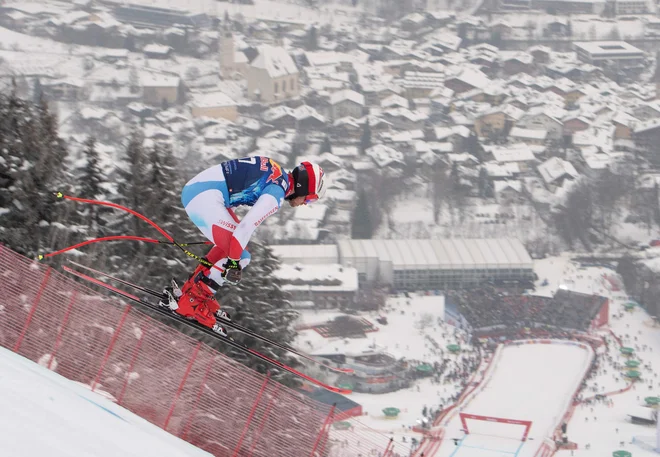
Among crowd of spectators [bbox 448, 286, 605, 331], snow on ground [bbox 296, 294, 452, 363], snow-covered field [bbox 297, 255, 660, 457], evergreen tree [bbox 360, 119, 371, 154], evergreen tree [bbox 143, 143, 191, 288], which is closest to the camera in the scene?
evergreen tree [bbox 143, 143, 191, 288]

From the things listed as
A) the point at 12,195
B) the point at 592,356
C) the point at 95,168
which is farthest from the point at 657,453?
the point at 12,195

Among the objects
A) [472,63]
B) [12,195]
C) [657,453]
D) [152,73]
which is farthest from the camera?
[472,63]

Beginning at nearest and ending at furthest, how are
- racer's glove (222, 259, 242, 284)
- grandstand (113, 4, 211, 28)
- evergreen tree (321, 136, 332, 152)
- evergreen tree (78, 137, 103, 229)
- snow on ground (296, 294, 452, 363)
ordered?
racer's glove (222, 259, 242, 284), evergreen tree (78, 137, 103, 229), snow on ground (296, 294, 452, 363), evergreen tree (321, 136, 332, 152), grandstand (113, 4, 211, 28)

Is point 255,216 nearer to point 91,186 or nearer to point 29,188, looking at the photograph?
point 29,188

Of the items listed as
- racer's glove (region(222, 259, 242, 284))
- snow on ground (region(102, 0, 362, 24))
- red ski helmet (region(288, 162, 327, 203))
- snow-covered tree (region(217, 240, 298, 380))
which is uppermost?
red ski helmet (region(288, 162, 327, 203))

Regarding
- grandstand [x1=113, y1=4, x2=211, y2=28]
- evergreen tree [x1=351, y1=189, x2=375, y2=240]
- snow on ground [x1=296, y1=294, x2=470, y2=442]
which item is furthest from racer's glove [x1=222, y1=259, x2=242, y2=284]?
grandstand [x1=113, y1=4, x2=211, y2=28]

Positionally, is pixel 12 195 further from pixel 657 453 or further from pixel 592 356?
pixel 592 356

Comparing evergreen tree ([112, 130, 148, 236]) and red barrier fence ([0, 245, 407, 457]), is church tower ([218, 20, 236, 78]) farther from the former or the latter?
red barrier fence ([0, 245, 407, 457])
